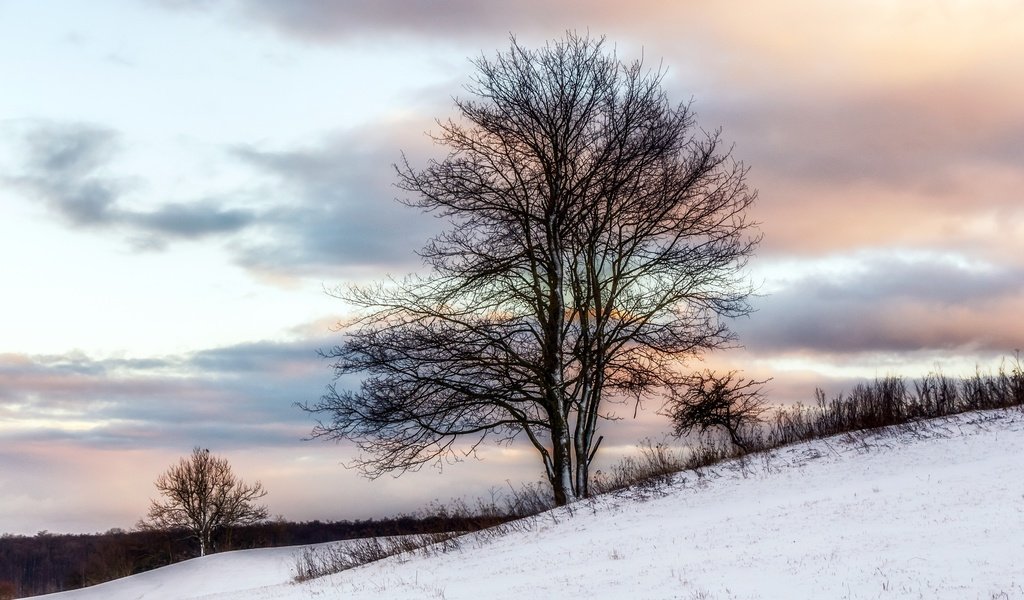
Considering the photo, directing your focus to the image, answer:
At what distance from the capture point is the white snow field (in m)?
11.2

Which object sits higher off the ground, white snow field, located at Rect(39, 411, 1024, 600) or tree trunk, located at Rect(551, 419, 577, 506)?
tree trunk, located at Rect(551, 419, 577, 506)

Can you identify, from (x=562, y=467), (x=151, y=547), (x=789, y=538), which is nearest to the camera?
(x=789, y=538)

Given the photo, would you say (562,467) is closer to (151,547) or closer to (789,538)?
(789,538)

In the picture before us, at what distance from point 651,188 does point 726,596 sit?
12.7 meters

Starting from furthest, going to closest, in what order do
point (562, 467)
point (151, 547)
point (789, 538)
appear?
point (151, 547), point (562, 467), point (789, 538)

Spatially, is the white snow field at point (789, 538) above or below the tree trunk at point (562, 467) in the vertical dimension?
below

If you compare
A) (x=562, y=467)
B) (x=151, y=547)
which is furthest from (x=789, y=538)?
(x=151, y=547)

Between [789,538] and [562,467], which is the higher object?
[562,467]

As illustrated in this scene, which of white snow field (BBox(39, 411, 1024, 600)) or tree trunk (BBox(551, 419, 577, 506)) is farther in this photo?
tree trunk (BBox(551, 419, 577, 506))

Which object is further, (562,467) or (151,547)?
(151,547)

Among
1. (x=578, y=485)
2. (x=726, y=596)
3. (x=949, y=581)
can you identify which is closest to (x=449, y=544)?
(x=578, y=485)

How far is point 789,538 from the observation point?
13.8 metres

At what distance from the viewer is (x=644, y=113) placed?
22344mm

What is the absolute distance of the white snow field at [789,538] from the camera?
36.9 feet
